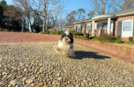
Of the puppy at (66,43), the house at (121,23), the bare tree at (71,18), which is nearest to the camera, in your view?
the puppy at (66,43)

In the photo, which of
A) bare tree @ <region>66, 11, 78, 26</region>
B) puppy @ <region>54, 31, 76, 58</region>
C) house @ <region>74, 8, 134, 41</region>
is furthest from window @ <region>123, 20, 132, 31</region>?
bare tree @ <region>66, 11, 78, 26</region>

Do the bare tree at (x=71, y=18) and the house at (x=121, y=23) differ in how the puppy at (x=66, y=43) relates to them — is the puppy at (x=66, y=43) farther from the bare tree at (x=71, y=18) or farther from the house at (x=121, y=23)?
the bare tree at (x=71, y=18)

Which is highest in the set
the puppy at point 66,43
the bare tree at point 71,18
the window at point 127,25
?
the bare tree at point 71,18

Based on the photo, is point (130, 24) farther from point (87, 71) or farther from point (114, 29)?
point (87, 71)

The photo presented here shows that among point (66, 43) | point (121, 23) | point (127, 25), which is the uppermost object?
point (121, 23)

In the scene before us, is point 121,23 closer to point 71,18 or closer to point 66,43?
point 66,43

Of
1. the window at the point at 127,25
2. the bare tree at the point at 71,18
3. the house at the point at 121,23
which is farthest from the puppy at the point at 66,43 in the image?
the bare tree at the point at 71,18

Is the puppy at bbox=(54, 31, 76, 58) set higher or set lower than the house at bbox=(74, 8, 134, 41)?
lower

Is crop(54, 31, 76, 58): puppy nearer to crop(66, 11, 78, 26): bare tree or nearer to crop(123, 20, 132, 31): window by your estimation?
crop(123, 20, 132, 31): window

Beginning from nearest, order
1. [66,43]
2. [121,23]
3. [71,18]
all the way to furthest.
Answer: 1. [66,43]
2. [121,23]
3. [71,18]

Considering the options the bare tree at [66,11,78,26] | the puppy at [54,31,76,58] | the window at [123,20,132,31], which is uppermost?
the bare tree at [66,11,78,26]

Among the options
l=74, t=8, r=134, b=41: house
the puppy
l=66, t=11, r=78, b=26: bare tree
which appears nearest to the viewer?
the puppy

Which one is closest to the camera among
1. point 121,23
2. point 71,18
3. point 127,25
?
point 127,25

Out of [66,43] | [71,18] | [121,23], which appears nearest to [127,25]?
[121,23]
